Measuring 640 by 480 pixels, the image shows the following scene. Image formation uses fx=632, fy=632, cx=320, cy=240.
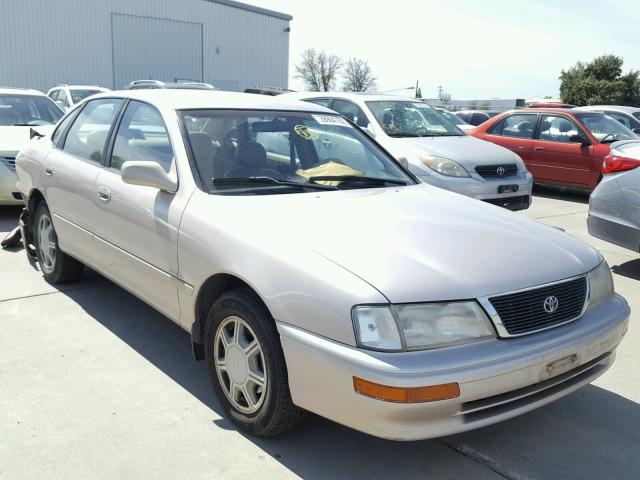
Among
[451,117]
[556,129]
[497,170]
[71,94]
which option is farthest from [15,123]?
[556,129]

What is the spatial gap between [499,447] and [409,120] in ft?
20.3

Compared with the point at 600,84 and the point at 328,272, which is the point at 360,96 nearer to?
the point at 328,272

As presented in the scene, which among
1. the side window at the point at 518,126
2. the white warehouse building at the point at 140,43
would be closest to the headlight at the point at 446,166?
the side window at the point at 518,126

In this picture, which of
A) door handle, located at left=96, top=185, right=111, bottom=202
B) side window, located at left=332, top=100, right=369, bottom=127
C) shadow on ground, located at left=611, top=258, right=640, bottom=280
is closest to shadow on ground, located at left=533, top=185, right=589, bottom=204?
side window, located at left=332, top=100, right=369, bottom=127

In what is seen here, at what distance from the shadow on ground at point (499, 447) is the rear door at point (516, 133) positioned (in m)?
7.75

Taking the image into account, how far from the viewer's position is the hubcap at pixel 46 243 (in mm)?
4883

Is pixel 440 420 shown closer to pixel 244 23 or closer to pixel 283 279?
pixel 283 279

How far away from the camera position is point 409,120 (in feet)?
28.0

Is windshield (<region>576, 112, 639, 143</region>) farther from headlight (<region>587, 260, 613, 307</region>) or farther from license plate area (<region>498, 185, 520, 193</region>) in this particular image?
headlight (<region>587, 260, 613, 307</region>)

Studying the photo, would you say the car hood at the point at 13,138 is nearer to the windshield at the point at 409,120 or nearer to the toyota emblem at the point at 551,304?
the windshield at the point at 409,120

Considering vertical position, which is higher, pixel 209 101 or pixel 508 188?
pixel 209 101

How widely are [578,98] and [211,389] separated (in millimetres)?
40254

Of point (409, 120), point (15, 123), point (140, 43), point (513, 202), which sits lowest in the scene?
point (513, 202)

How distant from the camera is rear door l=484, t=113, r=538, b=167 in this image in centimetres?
1069
